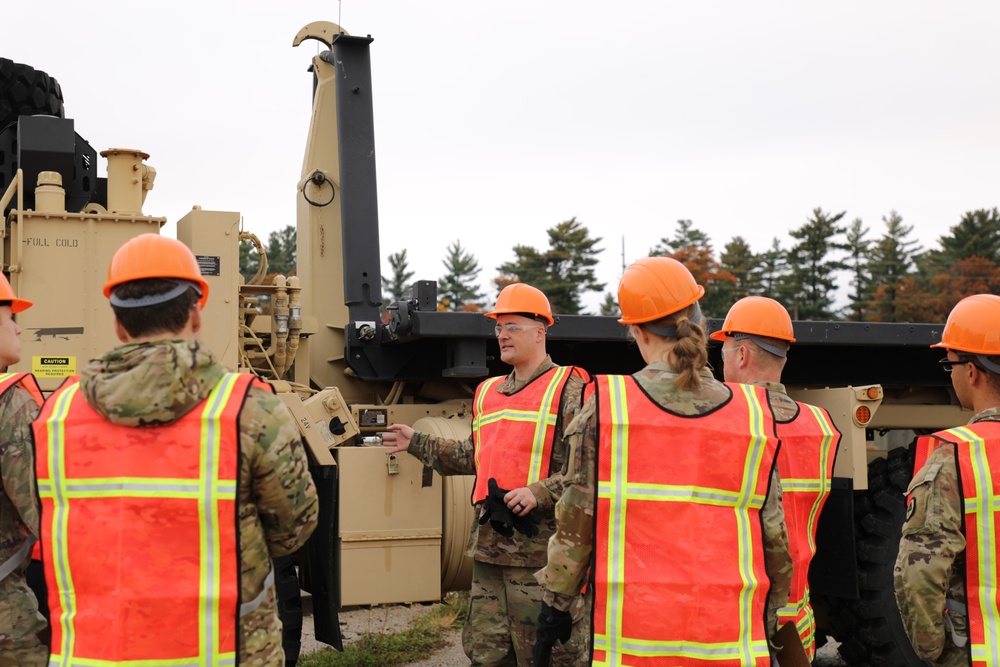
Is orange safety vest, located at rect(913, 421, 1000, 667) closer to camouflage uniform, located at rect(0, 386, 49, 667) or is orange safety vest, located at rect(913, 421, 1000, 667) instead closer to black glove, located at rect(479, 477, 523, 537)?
black glove, located at rect(479, 477, 523, 537)

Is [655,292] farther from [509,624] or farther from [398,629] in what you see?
[398,629]

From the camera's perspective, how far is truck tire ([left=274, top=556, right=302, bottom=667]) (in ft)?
15.3

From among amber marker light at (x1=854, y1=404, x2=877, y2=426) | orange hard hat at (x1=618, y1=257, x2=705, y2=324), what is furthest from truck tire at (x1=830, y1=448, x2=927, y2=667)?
orange hard hat at (x1=618, y1=257, x2=705, y2=324)

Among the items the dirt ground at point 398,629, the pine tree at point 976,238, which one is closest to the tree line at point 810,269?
the pine tree at point 976,238

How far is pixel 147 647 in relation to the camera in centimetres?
247

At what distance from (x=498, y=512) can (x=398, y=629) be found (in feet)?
10.6

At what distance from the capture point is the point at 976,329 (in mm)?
3113

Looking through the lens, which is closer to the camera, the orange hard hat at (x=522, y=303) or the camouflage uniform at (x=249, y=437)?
the camouflage uniform at (x=249, y=437)

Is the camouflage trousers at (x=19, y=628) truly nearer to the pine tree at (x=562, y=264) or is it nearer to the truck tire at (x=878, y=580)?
the truck tire at (x=878, y=580)

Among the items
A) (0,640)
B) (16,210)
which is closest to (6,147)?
(16,210)

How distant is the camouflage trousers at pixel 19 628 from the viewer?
9.68ft

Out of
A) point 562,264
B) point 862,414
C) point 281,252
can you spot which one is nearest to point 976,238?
point 562,264

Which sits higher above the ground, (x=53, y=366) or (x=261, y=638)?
(x=53, y=366)

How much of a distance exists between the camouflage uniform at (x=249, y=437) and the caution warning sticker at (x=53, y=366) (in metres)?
2.54
